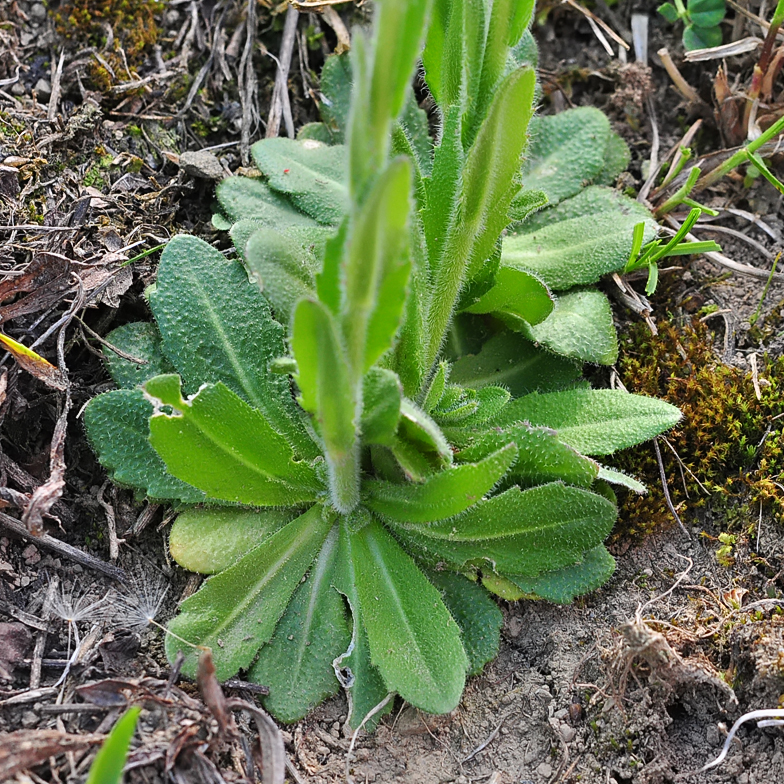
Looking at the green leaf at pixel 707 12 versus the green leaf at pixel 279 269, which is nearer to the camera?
the green leaf at pixel 279 269

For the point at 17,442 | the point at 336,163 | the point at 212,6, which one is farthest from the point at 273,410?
the point at 212,6

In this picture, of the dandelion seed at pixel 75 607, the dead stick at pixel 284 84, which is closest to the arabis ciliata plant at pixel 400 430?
the dandelion seed at pixel 75 607

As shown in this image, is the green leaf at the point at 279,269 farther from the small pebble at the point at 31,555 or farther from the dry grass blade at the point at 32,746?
the dry grass blade at the point at 32,746

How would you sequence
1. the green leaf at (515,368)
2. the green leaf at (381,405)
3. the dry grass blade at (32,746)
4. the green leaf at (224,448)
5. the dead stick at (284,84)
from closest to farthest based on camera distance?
the dry grass blade at (32,746) → the green leaf at (381,405) → the green leaf at (224,448) → the green leaf at (515,368) → the dead stick at (284,84)

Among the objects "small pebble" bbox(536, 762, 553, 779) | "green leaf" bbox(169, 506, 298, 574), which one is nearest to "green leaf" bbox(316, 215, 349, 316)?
"green leaf" bbox(169, 506, 298, 574)

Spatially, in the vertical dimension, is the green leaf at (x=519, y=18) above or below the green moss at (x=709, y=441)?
above

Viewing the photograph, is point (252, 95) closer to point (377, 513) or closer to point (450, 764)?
point (377, 513)

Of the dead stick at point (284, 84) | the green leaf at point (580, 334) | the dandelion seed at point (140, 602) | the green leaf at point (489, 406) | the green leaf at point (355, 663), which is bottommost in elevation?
the green leaf at point (355, 663)
